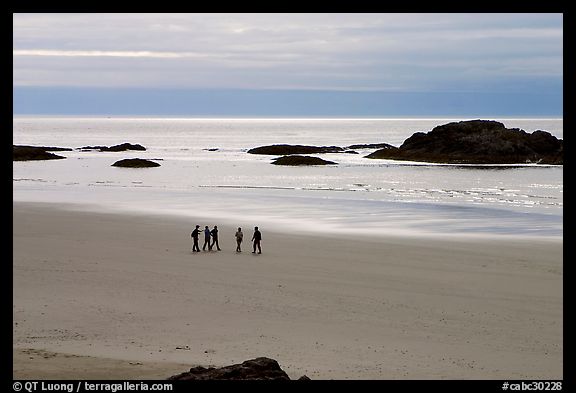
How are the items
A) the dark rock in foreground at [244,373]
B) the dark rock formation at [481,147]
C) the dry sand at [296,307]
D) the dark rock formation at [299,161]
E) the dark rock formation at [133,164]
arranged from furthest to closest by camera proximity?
the dark rock formation at [481,147] → the dark rock formation at [299,161] → the dark rock formation at [133,164] → the dry sand at [296,307] → the dark rock in foreground at [244,373]

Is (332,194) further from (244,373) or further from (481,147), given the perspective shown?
(481,147)

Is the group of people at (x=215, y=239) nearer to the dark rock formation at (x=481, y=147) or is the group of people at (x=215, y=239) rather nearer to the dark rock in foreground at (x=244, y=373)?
the dark rock in foreground at (x=244, y=373)

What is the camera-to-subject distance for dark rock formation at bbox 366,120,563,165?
260ft

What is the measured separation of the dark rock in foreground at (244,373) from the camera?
8406 mm

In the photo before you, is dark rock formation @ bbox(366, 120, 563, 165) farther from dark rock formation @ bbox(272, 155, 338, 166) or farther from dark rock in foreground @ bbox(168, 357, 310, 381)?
dark rock in foreground @ bbox(168, 357, 310, 381)

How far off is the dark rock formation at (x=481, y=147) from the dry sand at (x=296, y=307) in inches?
2209

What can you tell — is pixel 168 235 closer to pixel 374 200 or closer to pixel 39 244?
pixel 39 244

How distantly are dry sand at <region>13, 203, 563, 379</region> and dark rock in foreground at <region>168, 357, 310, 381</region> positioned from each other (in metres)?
1.79

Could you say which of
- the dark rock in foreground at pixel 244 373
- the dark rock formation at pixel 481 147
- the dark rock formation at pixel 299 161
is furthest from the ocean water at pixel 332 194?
the dark rock in foreground at pixel 244 373

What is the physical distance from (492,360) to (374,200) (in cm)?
2975

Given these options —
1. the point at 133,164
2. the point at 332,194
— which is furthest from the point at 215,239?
the point at 133,164
